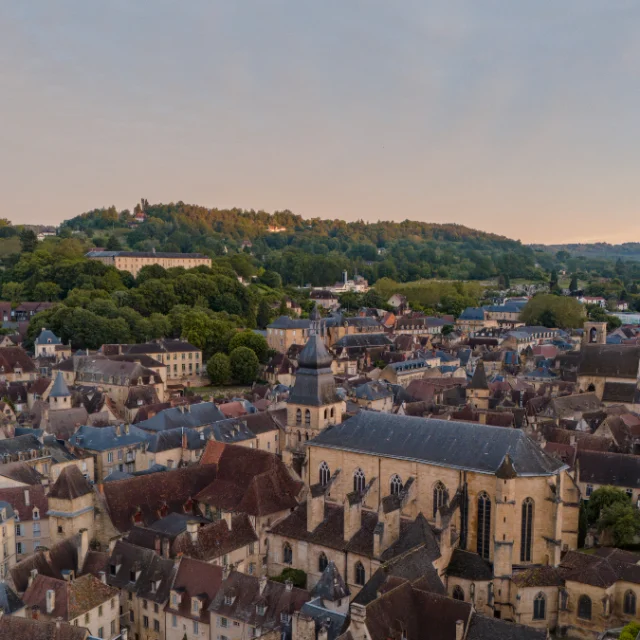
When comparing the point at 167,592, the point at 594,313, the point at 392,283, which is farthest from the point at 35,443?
the point at 392,283

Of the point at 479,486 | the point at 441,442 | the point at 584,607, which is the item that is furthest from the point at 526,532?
the point at 441,442

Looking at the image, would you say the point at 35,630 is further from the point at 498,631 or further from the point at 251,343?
the point at 251,343

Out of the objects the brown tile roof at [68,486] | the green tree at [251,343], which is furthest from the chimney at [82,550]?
the green tree at [251,343]

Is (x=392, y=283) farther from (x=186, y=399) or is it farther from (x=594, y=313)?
(x=186, y=399)

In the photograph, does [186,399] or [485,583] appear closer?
[485,583]

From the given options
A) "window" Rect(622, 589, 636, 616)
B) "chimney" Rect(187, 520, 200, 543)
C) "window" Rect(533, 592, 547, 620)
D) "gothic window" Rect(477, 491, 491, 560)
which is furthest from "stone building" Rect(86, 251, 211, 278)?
"window" Rect(622, 589, 636, 616)

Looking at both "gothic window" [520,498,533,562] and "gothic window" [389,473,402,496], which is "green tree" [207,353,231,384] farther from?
"gothic window" [520,498,533,562]
